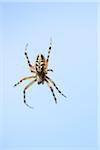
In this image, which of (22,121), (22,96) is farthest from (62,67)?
(22,121)

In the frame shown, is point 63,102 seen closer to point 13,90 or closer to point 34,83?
point 34,83

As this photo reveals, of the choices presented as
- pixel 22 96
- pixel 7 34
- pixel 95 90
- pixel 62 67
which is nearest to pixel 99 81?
pixel 95 90

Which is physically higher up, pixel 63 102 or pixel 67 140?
pixel 63 102

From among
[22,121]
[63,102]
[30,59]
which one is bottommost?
[22,121]

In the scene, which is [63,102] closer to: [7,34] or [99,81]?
[99,81]

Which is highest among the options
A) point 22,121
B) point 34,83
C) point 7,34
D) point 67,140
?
point 7,34

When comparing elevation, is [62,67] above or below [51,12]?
below
